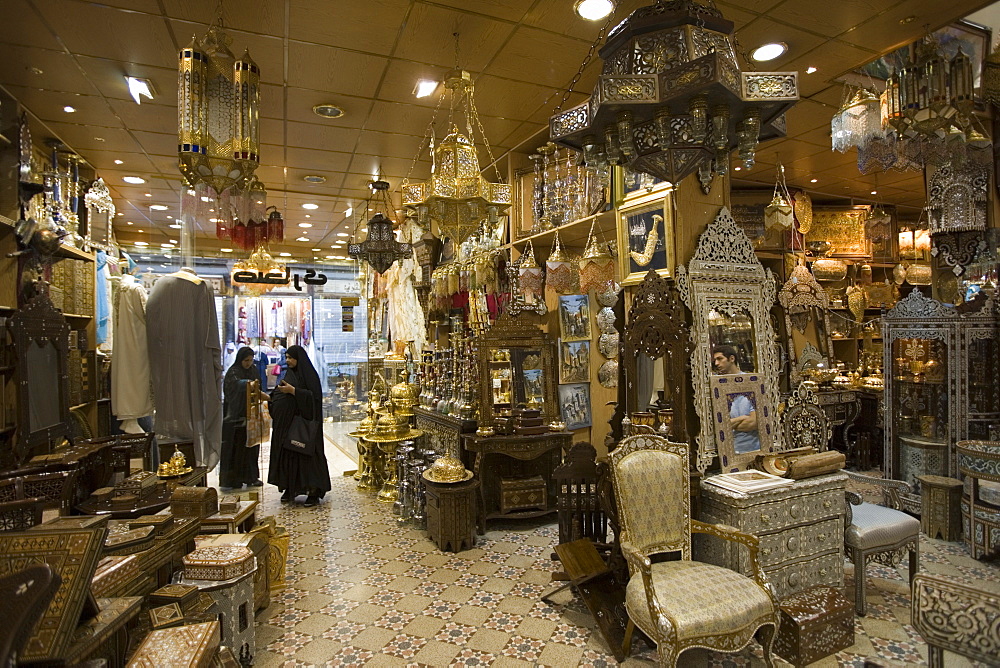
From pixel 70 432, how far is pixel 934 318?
8.06 meters

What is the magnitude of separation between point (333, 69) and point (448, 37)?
103 cm

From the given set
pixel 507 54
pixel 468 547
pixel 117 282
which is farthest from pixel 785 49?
pixel 117 282

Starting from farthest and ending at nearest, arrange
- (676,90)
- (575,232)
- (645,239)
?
(575,232) → (645,239) → (676,90)

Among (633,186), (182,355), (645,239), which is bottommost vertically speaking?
(182,355)

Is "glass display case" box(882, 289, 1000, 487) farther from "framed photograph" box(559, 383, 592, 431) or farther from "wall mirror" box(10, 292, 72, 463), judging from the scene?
"wall mirror" box(10, 292, 72, 463)

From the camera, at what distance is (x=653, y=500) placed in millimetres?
3277

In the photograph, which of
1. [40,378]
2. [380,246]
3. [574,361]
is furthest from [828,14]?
[40,378]

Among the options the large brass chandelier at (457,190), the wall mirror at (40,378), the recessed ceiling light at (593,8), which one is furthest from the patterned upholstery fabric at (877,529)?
the wall mirror at (40,378)

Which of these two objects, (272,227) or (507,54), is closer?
(507,54)

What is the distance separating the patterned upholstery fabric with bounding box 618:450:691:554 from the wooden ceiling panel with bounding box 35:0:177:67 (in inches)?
165

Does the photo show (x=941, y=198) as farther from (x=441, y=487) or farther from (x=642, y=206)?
(x=441, y=487)

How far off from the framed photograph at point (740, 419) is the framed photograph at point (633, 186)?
Result: 159 cm

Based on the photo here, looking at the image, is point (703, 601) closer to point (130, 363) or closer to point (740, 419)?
point (740, 419)

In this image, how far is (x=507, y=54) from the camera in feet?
13.9
